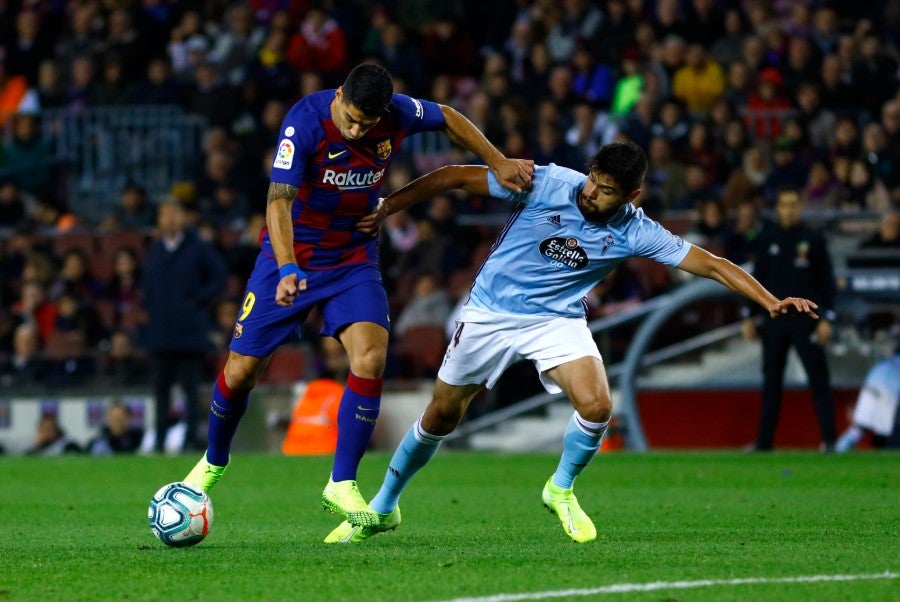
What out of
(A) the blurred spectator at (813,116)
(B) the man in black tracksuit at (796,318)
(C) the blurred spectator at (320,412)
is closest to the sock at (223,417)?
(C) the blurred spectator at (320,412)

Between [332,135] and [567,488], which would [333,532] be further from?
[332,135]

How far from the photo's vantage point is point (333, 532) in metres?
7.51

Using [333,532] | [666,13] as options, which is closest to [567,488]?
[333,532]

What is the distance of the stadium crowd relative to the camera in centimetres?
1670

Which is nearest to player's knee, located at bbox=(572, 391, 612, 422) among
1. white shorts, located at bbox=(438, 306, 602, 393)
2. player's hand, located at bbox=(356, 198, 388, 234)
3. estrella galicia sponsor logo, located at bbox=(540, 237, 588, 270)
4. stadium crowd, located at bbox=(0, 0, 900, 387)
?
white shorts, located at bbox=(438, 306, 602, 393)

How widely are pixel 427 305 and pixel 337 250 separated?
Result: 863 centimetres

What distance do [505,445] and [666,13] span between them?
614 cm

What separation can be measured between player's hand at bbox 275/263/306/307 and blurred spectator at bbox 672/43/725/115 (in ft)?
38.6

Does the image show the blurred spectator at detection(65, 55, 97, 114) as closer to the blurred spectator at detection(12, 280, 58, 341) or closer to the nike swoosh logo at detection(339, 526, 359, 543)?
the blurred spectator at detection(12, 280, 58, 341)

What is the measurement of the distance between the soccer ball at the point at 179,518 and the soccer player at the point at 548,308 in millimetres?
627

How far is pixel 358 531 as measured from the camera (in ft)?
24.7

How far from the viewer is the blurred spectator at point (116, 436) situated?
16000 millimetres

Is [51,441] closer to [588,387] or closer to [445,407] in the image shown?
[445,407]

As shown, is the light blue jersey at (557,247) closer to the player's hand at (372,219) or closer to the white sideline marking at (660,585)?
the player's hand at (372,219)
